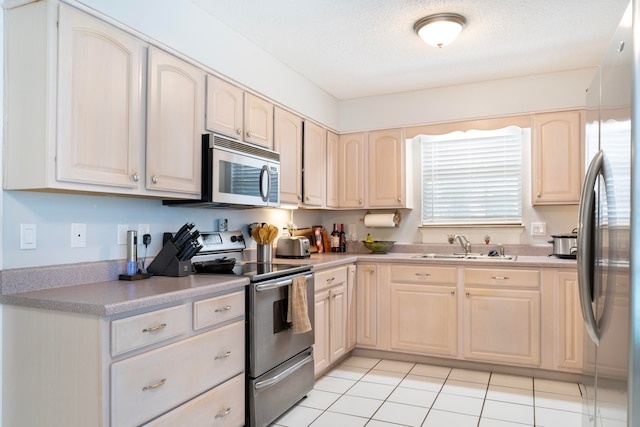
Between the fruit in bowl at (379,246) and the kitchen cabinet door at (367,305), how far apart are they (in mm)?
335

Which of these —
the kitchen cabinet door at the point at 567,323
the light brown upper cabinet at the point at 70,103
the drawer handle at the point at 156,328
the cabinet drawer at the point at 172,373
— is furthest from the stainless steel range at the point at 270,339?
the kitchen cabinet door at the point at 567,323

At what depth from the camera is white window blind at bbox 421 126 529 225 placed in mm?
4102

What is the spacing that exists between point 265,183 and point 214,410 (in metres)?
1.49

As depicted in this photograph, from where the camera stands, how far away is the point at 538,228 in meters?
3.93

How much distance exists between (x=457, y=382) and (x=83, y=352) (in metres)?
2.63

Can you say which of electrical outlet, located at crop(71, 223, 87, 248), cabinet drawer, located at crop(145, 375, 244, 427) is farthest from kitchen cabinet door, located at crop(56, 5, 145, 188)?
cabinet drawer, located at crop(145, 375, 244, 427)

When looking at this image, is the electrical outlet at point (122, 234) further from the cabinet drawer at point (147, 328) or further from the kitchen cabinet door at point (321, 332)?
the kitchen cabinet door at point (321, 332)

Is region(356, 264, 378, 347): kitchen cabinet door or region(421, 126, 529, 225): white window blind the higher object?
region(421, 126, 529, 225): white window blind

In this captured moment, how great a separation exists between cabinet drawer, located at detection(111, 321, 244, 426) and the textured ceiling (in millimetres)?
1899

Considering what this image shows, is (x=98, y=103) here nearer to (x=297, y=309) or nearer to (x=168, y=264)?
(x=168, y=264)

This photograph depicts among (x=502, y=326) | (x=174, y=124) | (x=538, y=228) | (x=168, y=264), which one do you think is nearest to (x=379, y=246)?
(x=502, y=326)

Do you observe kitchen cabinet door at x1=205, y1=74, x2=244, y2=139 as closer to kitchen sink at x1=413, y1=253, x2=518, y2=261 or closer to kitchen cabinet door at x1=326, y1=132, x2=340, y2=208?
kitchen cabinet door at x1=326, y1=132, x2=340, y2=208

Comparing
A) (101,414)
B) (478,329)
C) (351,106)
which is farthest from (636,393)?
(351,106)

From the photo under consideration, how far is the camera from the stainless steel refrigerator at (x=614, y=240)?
1089 mm
